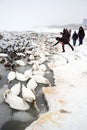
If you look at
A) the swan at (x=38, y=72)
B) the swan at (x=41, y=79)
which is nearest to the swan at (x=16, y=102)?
the swan at (x=41, y=79)

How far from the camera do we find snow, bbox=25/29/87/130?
4465 mm

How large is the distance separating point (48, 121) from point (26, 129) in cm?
52

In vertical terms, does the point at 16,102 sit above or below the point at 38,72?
above

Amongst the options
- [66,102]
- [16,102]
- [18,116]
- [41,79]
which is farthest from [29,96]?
[41,79]

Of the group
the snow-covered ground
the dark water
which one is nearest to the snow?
the snow-covered ground

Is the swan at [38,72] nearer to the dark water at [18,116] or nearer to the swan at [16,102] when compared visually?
the dark water at [18,116]

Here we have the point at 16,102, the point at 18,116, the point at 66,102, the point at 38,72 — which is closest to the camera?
the point at 18,116

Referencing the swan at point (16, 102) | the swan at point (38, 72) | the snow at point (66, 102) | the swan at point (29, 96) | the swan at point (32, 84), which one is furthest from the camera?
the swan at point (38, 72)

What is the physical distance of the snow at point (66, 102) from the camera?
14.6 ft

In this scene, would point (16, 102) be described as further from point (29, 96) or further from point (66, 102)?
point (66, 102)

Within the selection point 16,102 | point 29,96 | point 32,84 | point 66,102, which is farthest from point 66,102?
point 32,84

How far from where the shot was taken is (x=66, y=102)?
543cm

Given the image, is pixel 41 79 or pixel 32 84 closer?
pixel 32 84

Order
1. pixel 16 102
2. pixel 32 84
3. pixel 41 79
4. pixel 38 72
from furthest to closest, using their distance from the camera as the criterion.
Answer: pixel 38 72 → pixel 41 79 → pixel 32 84 → pixel 16 102
